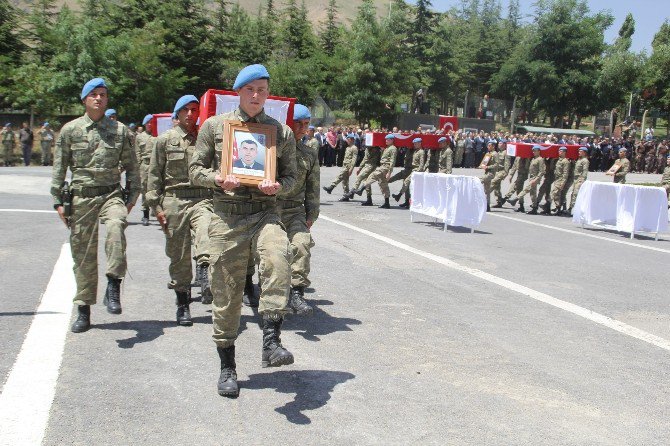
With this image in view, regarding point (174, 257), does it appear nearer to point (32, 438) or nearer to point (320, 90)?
point (32, 438)

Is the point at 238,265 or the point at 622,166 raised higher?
the point at 622,166

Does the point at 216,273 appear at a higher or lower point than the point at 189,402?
higher

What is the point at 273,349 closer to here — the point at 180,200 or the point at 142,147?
the point at 180,200

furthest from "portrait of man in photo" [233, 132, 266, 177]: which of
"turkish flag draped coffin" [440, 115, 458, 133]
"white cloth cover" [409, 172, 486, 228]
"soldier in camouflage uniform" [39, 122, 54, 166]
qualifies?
"turkish flag draped coffin" [440, 115, 458, 133]

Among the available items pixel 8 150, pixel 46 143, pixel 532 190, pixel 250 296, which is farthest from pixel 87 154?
pixel 8 150

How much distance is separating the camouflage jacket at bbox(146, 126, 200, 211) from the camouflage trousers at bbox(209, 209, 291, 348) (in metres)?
2.47

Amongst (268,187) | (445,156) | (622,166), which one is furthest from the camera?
(622,166)

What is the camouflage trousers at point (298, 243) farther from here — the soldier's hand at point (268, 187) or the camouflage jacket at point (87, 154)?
the soldier's hand at point (268, 187)

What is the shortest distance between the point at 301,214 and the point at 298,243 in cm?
33

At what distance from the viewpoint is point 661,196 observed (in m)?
16.0

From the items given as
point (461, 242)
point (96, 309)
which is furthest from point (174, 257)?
point (461, 242)

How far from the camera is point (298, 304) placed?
24.2 feet

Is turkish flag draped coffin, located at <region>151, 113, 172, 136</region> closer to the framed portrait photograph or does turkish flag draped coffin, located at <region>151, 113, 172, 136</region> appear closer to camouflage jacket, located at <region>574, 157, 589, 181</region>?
the framed portrait photograph

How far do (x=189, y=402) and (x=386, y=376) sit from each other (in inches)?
59.6
